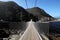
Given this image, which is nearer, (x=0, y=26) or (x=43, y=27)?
(x=43, y=27)

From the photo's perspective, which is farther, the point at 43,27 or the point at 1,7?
the point at 1,7

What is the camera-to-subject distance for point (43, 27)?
43.3 m

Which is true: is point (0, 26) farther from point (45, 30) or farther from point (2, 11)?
point (2, 11)

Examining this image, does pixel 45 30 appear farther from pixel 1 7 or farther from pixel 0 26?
pixel 1 7

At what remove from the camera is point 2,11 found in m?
131

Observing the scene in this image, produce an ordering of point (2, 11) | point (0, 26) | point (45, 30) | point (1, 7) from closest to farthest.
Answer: point (45, 30)
point (0, 26)
point (2, 11)
point (1, 7)

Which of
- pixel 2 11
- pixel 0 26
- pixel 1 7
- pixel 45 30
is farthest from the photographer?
pixel 1 7

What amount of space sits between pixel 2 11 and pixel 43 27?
91.0 metres

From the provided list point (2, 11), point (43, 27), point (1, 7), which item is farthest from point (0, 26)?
point (1, 7)

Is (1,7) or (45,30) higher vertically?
(1,7)

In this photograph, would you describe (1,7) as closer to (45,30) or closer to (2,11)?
(2,11)

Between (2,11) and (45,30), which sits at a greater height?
(2,11)

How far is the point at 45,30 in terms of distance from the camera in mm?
41312

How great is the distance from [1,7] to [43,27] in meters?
102
